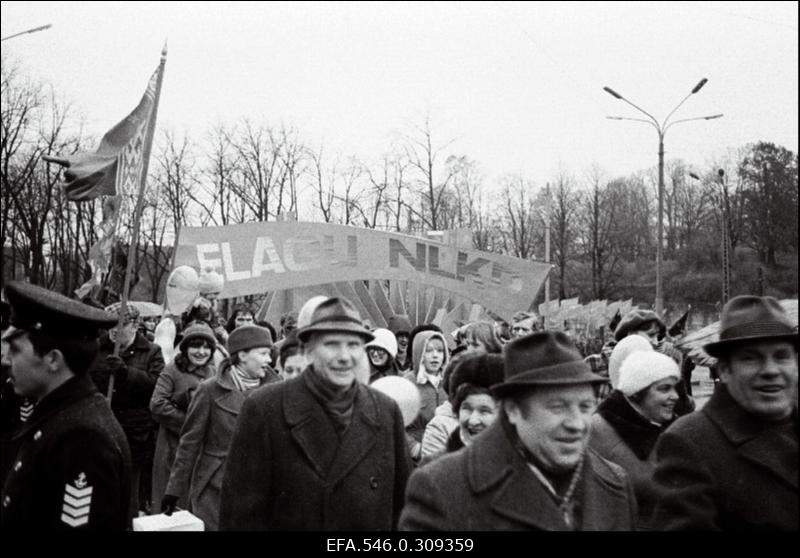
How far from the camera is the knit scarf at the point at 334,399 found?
3438mm

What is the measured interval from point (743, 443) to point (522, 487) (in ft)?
2.30

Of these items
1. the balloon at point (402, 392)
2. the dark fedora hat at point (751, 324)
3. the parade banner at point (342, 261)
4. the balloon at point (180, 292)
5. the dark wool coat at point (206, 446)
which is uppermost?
the parade banner at point (342, 261)

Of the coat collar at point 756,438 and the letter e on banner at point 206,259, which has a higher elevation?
the letter e on banner at point 206,259

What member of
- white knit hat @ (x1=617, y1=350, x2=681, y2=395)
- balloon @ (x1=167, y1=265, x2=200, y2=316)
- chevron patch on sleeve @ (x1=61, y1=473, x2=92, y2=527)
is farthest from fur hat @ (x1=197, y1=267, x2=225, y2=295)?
chevron patch on sleeve @ (x1=61, y1=473, x2=92, y2=527)

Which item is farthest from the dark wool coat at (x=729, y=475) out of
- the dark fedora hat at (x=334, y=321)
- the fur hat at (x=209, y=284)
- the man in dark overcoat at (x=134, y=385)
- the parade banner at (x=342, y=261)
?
the parade banner at (x=342, y=261)

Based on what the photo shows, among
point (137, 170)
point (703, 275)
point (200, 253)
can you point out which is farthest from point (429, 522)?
point (703, 275)

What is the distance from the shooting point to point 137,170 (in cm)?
736

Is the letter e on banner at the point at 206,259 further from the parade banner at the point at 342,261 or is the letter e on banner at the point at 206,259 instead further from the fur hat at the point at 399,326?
the fur hat at the point at 399,326

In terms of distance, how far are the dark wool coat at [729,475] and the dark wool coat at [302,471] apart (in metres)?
1.32

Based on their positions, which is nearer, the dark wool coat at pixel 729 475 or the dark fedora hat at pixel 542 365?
the dark wool coat at pixel 729 475

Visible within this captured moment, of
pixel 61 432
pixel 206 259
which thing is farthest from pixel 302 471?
pixel 206 259

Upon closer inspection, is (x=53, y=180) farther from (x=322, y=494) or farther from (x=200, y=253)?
(x=322, y=494)

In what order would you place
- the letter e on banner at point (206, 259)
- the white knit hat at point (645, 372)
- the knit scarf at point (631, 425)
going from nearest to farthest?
the knit scarf at point (631, 425) → the white knit hat at point (645, 372) → the letter e on banner at point (206, 259)

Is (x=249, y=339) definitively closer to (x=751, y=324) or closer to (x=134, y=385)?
(x=134, y=385)
